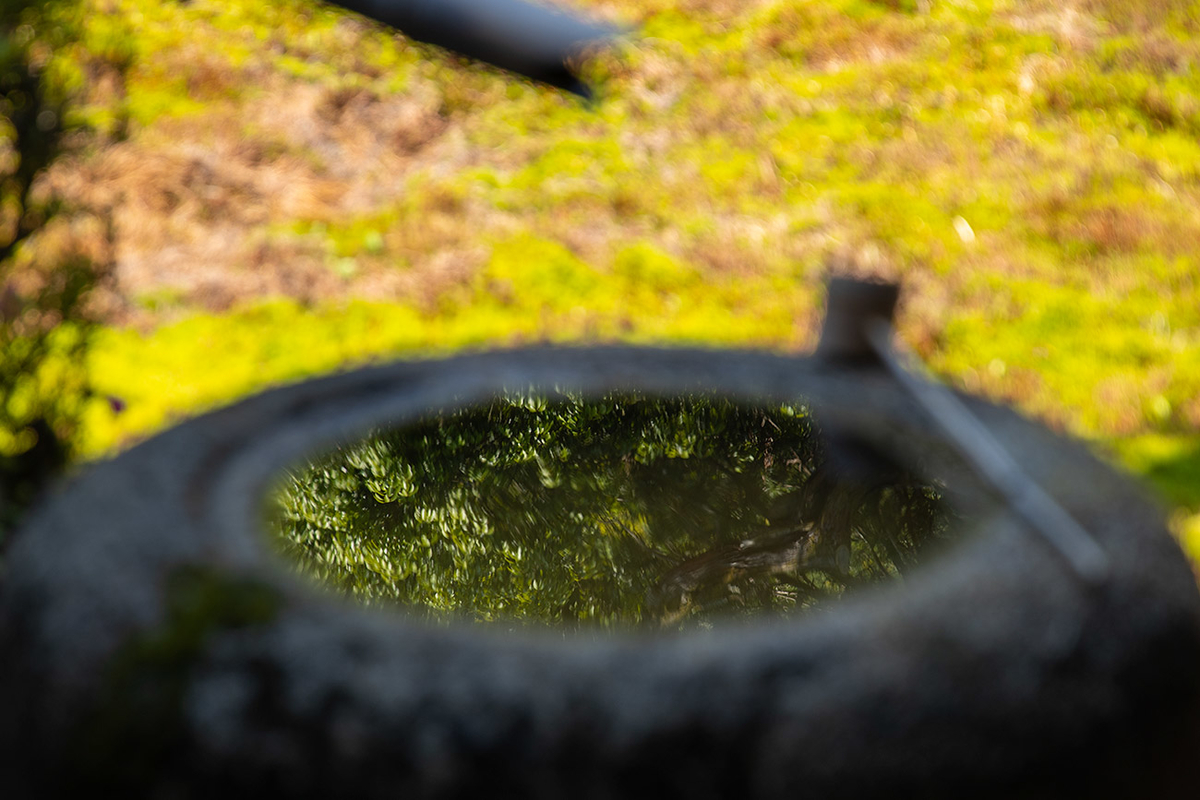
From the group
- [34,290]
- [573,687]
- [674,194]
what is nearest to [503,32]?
[573,687]

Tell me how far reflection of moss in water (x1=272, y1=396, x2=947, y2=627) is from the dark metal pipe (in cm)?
87

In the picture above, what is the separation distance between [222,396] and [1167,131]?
6.00 metres

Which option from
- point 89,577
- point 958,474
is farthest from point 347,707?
point 958,474

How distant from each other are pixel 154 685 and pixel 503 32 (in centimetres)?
115

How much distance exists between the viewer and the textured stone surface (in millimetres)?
1172

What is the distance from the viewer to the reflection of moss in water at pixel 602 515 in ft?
6.97

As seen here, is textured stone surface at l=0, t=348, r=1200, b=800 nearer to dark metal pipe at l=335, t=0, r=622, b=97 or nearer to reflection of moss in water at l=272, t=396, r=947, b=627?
reflection of moss in water at l=272, t=396, r=947, b=627

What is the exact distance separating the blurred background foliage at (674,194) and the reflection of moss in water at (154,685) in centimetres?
323

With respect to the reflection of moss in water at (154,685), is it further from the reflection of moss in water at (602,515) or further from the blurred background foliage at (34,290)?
the blurred background foliage at (34,290)

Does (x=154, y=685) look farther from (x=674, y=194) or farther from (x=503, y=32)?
(x=674, y=194)

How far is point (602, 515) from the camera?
238 centimetres

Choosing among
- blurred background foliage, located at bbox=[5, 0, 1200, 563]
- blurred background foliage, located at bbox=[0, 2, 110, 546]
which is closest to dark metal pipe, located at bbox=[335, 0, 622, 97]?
blurred background foliage, located at bbox=[0, 2, 110, 546]

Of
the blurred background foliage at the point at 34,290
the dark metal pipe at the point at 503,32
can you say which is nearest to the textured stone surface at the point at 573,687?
the dark metal pipe at the point at 503,32

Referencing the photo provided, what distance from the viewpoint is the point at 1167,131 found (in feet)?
21.0
